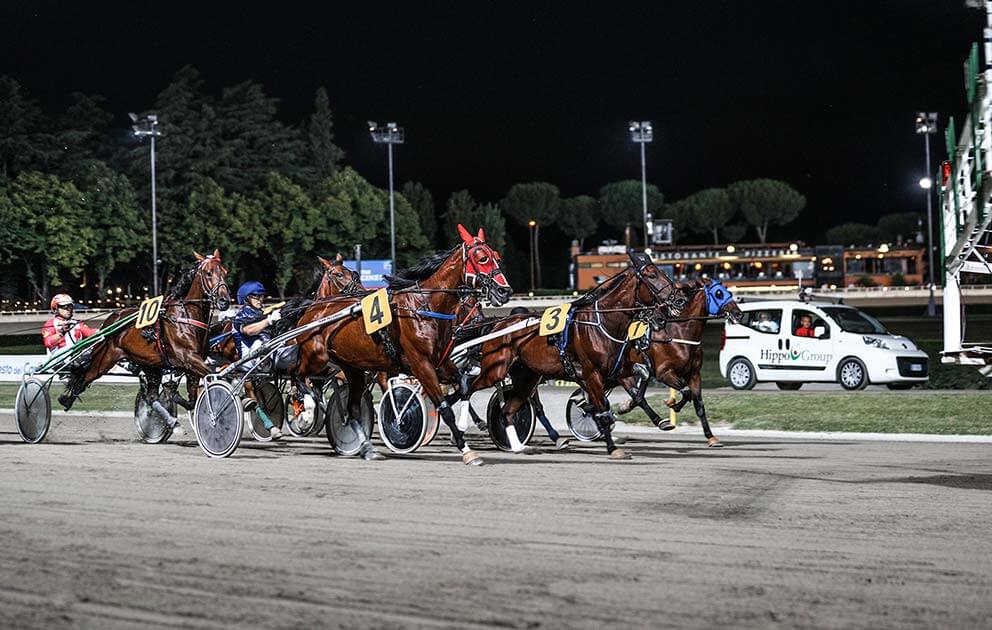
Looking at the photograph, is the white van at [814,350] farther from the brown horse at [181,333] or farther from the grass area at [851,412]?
the brown horse at [181,333]

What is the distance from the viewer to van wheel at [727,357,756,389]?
76.8ft

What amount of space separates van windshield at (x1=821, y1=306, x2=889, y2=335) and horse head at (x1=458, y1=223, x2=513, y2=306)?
11.8 metres

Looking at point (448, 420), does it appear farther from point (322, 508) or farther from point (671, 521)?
point (671, 521)

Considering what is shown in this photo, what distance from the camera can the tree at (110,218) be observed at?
7188 cm

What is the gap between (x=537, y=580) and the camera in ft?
20.8

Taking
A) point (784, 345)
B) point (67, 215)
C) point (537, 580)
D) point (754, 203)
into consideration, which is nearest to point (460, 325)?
point (537, 580)

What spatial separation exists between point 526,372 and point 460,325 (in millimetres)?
1015

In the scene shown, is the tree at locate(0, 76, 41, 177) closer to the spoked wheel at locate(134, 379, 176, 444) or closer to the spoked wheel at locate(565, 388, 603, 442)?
the spoked wheel at locate(134, 379, 176, 444)

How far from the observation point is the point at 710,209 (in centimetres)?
12838

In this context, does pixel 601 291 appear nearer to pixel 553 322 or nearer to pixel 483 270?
pixel 553 322

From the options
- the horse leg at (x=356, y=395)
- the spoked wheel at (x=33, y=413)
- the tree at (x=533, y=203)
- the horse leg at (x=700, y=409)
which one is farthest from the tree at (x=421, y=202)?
the horse leg at (x=356, y=395)

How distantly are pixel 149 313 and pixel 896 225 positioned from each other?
425 feet

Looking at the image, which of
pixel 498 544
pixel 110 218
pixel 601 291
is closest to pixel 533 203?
pixel 110 218

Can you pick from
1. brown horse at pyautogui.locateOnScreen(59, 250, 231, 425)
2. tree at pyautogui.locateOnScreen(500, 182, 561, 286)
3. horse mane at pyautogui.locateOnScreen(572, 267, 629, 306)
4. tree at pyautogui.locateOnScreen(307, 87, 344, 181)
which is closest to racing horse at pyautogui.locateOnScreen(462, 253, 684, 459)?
horse mane at pyautogui.locateOnScreen(572, 267, 629, 306)
